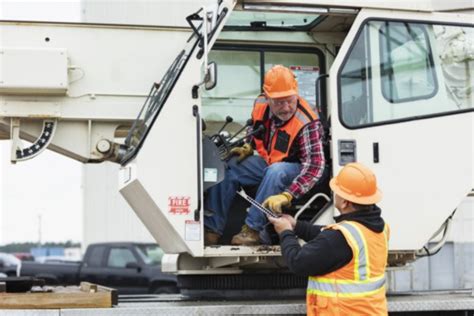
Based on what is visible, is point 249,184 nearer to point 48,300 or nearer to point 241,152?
point 241,152

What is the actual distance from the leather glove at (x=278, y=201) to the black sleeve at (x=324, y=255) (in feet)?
2.33

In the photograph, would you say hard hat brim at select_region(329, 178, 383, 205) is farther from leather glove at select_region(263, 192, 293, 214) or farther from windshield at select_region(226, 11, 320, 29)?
windshield at select_region(226, 11, 320, 29)

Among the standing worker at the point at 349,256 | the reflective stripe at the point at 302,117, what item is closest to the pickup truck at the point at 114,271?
the reflective stripe at the point at 302,117

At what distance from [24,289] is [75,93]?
163 centimetres

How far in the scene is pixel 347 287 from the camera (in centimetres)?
530

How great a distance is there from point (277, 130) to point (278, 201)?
698 millimetres

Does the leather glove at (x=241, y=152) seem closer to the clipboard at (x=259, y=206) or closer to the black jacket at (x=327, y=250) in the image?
the clipboard at (x=259, y=206)

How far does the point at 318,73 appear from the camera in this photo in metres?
7.45

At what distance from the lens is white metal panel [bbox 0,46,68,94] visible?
6891 millimetres

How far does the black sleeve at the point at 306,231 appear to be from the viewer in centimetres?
597

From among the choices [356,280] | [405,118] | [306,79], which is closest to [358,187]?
[356,280]

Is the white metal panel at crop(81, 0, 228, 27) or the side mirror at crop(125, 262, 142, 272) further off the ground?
the white metal panel at crop(81, 0, 228, 27)

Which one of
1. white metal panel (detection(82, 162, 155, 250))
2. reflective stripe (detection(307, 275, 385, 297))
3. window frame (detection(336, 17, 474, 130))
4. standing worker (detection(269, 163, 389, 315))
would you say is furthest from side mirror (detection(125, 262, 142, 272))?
reflective stripe (detection(307, 275, 385, 297))

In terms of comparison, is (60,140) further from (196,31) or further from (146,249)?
(146,249)
